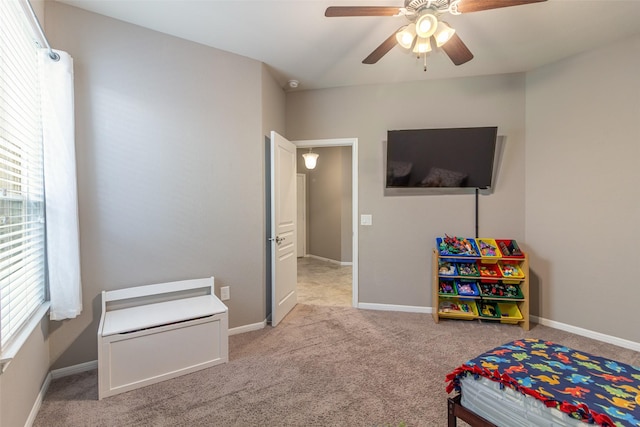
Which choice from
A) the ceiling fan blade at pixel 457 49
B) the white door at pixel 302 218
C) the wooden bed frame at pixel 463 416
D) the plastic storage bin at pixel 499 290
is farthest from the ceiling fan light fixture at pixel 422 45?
the white door at pixel 302 218

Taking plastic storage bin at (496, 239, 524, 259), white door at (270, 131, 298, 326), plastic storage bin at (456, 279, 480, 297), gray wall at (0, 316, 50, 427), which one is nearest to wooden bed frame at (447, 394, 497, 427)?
plastic storage bin at (456, 279, 480, 297)

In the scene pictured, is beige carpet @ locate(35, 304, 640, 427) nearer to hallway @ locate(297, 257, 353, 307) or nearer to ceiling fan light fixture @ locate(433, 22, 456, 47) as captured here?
hallway @ locate(297, 257, 353, 307)

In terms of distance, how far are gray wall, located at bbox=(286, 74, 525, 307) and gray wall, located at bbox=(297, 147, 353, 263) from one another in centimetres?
247

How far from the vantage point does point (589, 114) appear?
104 inches

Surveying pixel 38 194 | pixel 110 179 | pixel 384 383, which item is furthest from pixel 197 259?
pixel 384 383

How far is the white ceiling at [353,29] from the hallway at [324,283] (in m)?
2.71

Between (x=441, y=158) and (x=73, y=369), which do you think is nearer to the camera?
(x=73, y=369)

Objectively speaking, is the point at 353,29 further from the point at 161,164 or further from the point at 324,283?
the point at 324,283

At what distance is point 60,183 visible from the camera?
1.87 meters

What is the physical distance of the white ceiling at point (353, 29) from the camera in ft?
6.70

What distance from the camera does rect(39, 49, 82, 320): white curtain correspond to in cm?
183

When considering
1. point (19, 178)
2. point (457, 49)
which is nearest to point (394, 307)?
point (457, 49)

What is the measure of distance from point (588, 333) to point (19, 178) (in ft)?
14.7

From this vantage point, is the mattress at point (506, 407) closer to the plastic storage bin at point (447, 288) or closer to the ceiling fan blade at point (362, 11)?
the plastic storage bin at point (447, 288)
